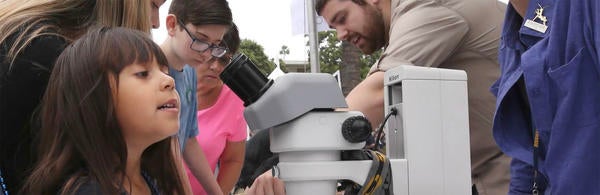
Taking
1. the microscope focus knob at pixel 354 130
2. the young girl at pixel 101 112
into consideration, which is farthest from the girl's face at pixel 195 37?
the microscope focus knob at pixel 354 130

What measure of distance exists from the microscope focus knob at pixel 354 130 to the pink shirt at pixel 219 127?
6.20ft

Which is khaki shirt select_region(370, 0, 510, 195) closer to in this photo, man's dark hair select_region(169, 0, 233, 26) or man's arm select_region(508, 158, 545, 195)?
man's arm select_region(508, 158, 545, 195)

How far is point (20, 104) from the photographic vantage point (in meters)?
1.42

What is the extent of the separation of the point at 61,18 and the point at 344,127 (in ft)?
2.59

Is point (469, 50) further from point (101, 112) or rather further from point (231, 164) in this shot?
point (231, 164)

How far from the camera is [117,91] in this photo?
1.42 m

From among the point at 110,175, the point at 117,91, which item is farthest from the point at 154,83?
the point at 110,175

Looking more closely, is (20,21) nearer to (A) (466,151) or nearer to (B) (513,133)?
(A) (466,151)

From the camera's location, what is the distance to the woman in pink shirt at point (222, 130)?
10.7 feet

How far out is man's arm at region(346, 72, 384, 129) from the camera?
185 centimetres

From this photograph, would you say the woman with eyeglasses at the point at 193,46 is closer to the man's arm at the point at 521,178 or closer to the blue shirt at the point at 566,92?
the man's arm at the point at 521,178

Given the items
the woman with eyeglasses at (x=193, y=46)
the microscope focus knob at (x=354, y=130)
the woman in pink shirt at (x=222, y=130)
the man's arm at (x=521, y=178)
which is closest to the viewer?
the microscope focus knob at (x=354, y=130)

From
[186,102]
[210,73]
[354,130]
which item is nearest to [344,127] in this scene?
[354,130]

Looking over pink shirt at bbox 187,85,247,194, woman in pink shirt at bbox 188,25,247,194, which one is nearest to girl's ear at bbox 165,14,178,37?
woman in pink shirt at bbox 188,25,247,194
